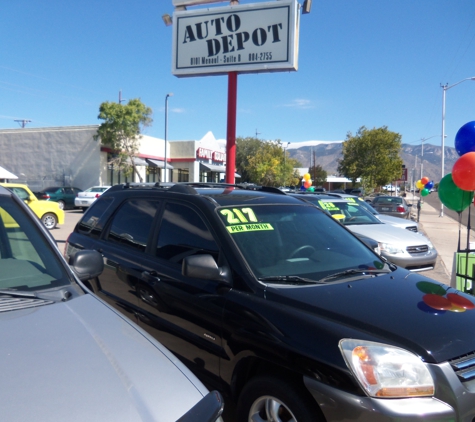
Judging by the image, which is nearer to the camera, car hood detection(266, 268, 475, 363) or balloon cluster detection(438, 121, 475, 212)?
car hood detection(266, 268, 475, 363)

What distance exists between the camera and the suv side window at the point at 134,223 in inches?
162

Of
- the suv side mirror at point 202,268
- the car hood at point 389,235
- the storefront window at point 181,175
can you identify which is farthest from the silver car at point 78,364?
the storefront window at point 181,175

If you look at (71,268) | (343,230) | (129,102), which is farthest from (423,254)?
(129,102)

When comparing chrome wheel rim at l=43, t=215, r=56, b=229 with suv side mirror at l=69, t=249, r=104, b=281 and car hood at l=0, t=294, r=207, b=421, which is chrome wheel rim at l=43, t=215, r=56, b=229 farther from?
car hood at l=0, t=294, r=207, b=421

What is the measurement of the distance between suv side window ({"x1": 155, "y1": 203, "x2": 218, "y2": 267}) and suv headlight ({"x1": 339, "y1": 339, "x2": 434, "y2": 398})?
1.30m

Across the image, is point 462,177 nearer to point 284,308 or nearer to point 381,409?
point 284,308

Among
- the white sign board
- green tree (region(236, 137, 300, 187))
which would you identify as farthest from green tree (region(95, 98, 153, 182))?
green tree (region(236, 137, 300, 187))

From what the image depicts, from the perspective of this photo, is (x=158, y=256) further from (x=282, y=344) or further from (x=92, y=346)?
(x=92, y=346)

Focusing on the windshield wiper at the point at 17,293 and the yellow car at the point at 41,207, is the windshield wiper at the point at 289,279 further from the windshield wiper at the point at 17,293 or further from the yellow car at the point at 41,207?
the yellow car at the point at 41,207

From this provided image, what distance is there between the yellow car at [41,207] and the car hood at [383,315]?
14.4 meters

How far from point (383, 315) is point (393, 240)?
246 inches

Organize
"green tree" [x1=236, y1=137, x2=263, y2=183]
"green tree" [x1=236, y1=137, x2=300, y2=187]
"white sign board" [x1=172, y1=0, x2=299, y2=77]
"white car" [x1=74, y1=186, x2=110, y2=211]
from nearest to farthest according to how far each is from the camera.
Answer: "white sign board" [x1=172, y1=0, x2=299, y2=77] < "white car" [x1=74, y1=186, x2=110, y2=211] < "green tree" [x1=236, y1=137, x2=300, y2=187] < "green tree" [x1=236, y1=137, x2=263, y2=183]

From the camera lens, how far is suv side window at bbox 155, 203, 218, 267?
3.54 meters

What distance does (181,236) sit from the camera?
3760 millimetres
